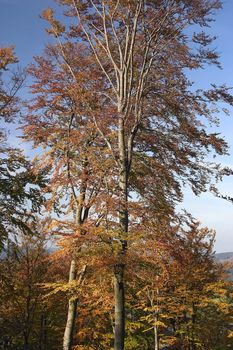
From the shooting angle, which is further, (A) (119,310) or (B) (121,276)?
(A) (119,310)

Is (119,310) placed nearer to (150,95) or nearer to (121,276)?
(121,276)

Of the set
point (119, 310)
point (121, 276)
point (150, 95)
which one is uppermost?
point (150, 95)

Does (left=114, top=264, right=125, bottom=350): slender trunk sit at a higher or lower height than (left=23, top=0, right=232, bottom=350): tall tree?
lower

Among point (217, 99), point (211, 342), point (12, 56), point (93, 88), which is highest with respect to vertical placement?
point (12, 56)

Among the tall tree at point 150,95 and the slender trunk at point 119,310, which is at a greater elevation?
the tall tree at point 150,95

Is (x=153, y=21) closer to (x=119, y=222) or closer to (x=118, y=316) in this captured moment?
(x=119, y=222)

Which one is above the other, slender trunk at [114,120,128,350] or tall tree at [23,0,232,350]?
tall tree at [23,0,232,350]

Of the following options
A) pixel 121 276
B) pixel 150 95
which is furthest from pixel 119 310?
pixel 150 95

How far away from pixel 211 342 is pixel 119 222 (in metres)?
20.7

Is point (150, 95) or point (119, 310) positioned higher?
point (150, 95)

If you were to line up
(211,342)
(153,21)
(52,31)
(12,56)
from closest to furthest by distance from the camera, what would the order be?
1. (153,21)
2. (52,31)
3. (12,56)
4. (211,342)

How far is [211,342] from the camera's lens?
83.7 feet

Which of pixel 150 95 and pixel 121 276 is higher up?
Answer: pixel 150 95

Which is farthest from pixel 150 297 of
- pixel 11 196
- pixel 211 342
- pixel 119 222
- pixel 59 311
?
pixel 211 342
